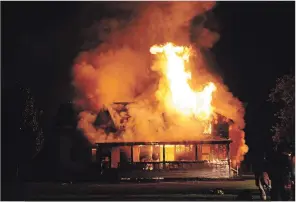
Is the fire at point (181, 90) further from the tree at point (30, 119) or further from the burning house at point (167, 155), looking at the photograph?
the tree at point (30, 119)

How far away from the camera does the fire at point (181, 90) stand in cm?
2977

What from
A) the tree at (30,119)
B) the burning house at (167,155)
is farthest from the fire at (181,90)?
the tree at (30,119)

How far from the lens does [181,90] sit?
29922 millimetres

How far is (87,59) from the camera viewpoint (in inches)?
1369

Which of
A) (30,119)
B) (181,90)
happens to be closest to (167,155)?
(181,90)

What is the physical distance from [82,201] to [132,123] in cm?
1331

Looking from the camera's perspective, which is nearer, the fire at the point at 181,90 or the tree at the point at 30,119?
the fire at the point at 181,90

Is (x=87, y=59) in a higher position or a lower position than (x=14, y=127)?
higher

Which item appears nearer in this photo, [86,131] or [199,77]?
[199,77]

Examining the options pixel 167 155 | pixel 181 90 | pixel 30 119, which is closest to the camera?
pixel 181 90

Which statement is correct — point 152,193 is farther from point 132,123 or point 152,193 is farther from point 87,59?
point 87,59

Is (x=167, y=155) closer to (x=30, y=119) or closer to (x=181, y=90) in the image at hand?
(x=181, y=90)

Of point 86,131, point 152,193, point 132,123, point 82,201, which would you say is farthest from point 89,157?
point 82,201

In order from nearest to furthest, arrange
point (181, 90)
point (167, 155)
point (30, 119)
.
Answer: point (181, 90) → point (167, 155) → point (30, 119)
